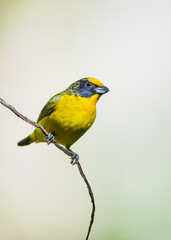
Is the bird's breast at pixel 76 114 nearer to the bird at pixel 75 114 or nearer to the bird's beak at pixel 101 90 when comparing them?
the bird at pixel 75 114

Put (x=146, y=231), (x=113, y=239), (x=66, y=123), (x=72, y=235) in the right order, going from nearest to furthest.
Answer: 1. (x=113, y=239)
2. (x=146, y=231)
3. (x=66, y=123)
4. (x=72, y=235)

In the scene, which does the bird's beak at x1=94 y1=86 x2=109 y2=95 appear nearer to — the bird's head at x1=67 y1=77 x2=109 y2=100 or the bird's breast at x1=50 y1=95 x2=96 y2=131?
the bird's head at x1=67 y1=77 x2=109 y2=100

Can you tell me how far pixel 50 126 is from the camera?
7.63 feet

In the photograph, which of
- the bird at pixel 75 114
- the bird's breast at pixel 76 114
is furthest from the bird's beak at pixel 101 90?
the bird's breast at pixel 76 114

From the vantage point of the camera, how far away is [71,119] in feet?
7.39

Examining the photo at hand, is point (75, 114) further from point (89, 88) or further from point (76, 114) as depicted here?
point (89, 88)

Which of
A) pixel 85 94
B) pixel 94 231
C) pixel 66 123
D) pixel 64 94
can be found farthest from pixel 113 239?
pixel 64 94

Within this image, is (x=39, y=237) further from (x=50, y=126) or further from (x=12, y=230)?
(x=50, y=126)

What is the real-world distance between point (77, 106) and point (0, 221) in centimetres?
120

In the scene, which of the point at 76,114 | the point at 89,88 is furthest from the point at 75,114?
the point at 89,88

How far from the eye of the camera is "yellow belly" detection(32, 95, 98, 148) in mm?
2252

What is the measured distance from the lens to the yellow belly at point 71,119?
Result: 2.25m

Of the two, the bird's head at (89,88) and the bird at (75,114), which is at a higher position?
the bird's head at (89,88)

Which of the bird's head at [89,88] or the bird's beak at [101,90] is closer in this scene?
the bird's beak at [101,90]
